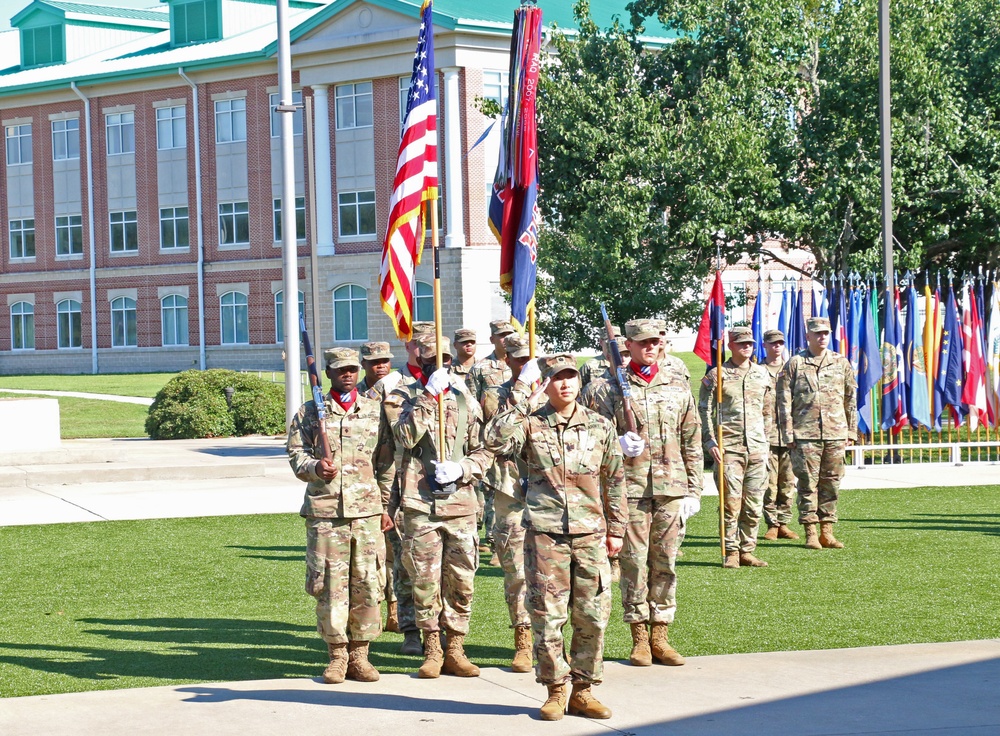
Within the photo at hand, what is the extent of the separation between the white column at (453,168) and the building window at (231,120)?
373 inches

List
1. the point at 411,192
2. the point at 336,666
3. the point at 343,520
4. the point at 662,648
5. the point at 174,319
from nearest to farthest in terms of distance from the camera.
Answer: the point at 336,666, the point at 343,520, the point at 662,648, the point at 411,192, the point at 174,319

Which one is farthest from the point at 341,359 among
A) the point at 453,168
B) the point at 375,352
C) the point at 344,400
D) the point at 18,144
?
the point at 18,144

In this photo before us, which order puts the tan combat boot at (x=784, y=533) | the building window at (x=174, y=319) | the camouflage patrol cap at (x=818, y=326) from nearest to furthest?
the camouflage patrol cap at (x=818, y=326), the tan combat boot at (x=784, y=533), the building window at (x=174, y=319)

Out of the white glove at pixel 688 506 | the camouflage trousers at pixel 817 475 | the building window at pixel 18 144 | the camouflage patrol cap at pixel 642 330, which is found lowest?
the camouflage trousers at pixel 817 475

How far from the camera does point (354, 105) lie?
2152 inches

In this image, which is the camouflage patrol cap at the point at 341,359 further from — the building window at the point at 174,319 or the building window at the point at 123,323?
the building window at the point at 123,323

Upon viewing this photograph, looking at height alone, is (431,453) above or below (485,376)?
below

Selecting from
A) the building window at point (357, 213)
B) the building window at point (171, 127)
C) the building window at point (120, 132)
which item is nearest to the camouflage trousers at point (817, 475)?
the building window at point (357, 213)

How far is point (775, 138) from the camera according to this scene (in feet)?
86.3

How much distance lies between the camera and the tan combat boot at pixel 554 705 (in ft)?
26.1

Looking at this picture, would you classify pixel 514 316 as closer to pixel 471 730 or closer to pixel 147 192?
pixel 471 730

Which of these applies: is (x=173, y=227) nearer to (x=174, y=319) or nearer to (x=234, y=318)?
(x=174, y=319)

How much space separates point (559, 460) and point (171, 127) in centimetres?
5377

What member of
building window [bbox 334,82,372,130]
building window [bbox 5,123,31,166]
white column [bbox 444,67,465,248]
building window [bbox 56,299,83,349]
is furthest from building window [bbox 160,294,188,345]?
white column [bbox 444,67,465,248]
